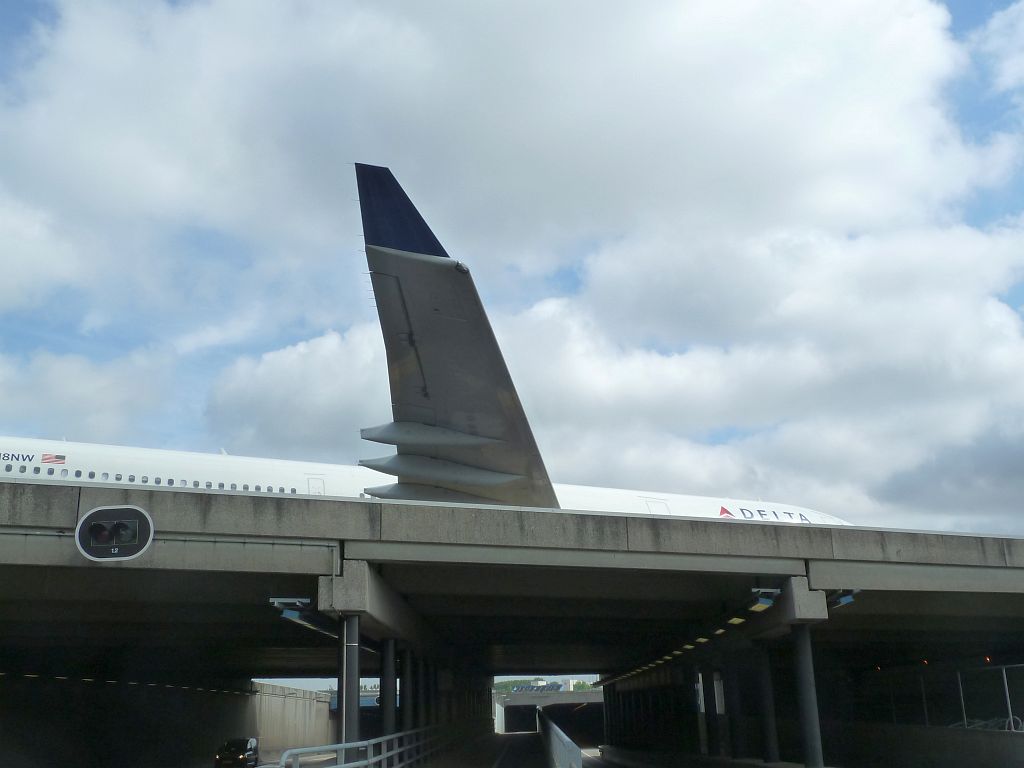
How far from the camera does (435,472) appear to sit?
2172 cm

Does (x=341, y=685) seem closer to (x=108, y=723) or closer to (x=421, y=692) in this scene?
(x=421, y=692)

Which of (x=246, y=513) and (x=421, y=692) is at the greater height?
(x=246, y=513)

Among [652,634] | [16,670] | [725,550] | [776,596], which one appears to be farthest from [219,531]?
[652,634]

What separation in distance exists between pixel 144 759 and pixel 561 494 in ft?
65.6

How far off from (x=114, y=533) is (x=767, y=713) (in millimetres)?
16046

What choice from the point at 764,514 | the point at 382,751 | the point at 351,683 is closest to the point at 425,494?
the point at 351,683

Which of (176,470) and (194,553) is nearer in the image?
(194,553)

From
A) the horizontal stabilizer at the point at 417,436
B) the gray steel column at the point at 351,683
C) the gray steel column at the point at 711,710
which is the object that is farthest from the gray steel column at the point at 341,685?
the gray steel column at the point at 711,710

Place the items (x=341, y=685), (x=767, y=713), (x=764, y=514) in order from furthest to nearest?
1. (x=764, y=514)
2. (x=767, y=713)
3. (x=341, y=685)

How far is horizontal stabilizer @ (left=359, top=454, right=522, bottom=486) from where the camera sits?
21609 mm

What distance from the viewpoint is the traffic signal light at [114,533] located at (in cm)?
1467

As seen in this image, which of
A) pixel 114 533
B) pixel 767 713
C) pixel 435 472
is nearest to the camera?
pixel 114 533

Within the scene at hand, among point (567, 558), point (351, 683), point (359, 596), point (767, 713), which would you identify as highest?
point (567, 558)

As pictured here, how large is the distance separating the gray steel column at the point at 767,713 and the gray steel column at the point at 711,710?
7.17 meters
